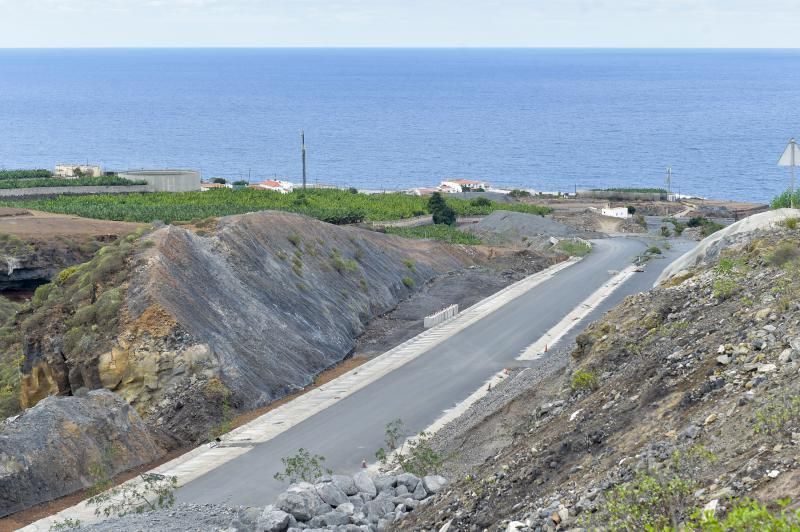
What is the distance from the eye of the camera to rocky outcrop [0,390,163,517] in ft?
88.7

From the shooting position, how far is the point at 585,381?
2311 cm

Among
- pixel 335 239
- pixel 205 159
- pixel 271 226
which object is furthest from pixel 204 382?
pixel 205 159

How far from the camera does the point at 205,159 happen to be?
174 m

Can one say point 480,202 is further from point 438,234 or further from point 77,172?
point 77,172

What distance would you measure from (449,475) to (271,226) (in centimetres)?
2630

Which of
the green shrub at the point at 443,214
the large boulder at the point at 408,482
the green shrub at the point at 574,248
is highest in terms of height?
the large boulder at the point at 408,482

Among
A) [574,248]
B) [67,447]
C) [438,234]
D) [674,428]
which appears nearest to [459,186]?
[438,234]

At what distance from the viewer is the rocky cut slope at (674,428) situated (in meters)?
13.0

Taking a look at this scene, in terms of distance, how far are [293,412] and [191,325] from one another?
4237 mm

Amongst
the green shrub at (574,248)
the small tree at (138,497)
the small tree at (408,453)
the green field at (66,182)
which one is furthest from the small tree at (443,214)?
the small tree at (138,497)

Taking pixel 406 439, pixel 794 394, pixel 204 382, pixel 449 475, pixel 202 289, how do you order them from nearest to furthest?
pixel 794 394 < pixel 449 475 < pixel 406 439 < pixel 204 382 < pixel 202 289

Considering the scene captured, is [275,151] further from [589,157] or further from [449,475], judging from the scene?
[449,475]

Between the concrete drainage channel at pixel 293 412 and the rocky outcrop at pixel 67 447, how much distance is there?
1.11 m

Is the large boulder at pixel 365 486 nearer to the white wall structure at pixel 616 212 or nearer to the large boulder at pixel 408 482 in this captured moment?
the large boulder at pixel 408 482
